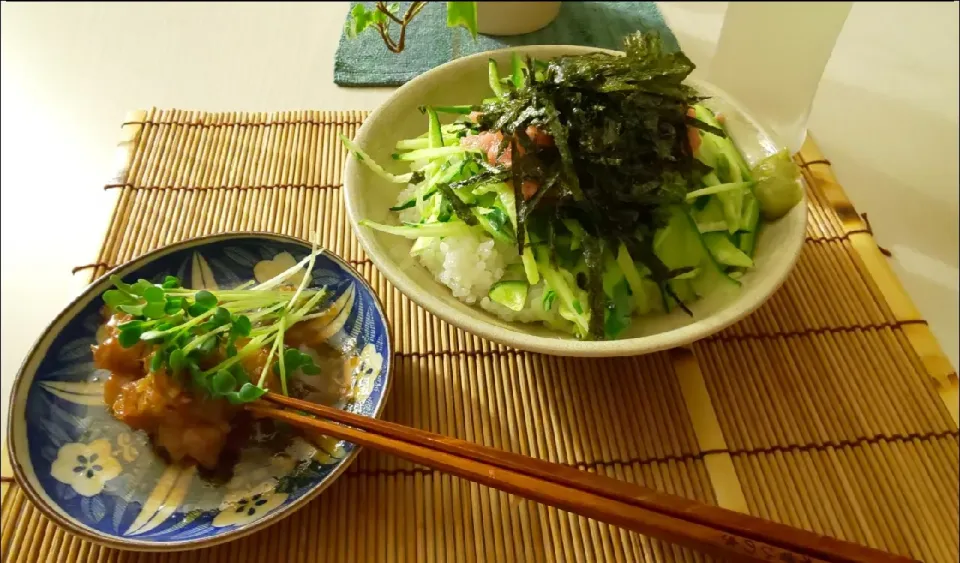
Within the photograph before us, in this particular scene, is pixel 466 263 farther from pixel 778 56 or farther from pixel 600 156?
pixel 778 56

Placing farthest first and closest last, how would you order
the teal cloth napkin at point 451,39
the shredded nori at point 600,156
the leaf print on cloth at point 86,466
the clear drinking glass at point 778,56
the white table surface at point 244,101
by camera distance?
1. the teal cloth napkin at point 451,39
2. the white table surface at point 244,101
3. the clear drinking glass at point 778,56
4. the shredded nori at point 600,156
5. the leaf print on cloth at point 86,466

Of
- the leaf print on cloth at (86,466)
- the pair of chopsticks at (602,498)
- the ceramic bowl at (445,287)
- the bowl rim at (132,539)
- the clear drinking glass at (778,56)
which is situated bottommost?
the leaf print on cloth at (86,466)

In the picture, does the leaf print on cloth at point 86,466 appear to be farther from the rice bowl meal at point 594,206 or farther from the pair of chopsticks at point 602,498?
the rice bowl meal at point 594,206

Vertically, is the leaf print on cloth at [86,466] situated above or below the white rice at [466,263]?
below

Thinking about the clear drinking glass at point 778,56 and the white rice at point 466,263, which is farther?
the clear drinking glass at point 778,56

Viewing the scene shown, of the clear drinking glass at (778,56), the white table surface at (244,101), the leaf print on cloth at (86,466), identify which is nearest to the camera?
the leaf print on cloth at (86,466)

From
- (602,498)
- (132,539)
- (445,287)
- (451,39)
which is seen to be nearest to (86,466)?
(132,539)

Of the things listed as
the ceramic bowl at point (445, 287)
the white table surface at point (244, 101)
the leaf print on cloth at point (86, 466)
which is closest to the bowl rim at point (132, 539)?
the leaf print on cloth at point (86, 466)
